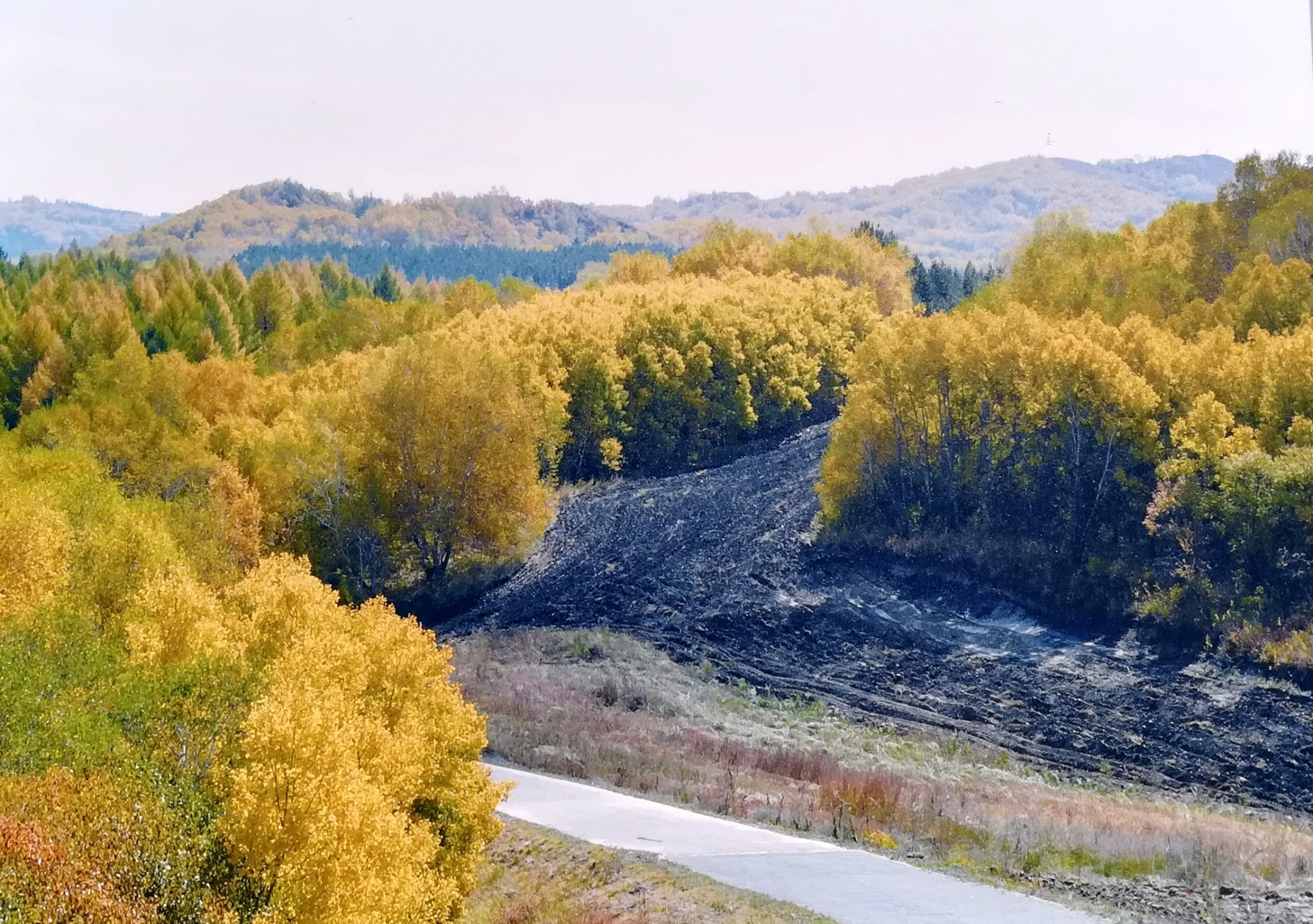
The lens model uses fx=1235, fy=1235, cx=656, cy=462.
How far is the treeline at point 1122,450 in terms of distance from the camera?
46.6 metres

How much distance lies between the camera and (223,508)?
51.2m

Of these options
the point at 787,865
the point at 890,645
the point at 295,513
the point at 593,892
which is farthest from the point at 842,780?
the point at 295,513

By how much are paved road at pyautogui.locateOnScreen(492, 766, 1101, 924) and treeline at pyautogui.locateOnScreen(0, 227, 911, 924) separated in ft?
14.0

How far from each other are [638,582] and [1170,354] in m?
25.2

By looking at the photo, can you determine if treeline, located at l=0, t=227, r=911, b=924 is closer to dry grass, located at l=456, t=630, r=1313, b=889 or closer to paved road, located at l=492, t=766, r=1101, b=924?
paved road, located at l=492, t=766, r=1101, b=924

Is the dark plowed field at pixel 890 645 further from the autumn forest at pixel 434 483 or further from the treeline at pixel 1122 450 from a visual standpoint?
the treeline at pixel 1122 450

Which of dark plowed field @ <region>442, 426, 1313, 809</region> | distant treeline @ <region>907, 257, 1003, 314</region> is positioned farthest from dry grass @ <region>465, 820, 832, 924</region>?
distant treeline @ <region>907, 257, 1003, 314</region>

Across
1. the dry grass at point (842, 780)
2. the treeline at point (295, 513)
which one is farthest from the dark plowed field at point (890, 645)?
the treeline at point (295, 513)

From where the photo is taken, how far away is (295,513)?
55.2 m

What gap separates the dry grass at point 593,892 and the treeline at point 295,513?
1.68 meters

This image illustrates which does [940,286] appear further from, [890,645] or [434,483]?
[890,645]

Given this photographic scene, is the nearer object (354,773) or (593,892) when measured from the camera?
(354,773)

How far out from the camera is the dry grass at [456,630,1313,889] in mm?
26953

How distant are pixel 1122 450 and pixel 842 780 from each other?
85.0 feet
